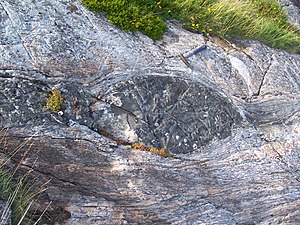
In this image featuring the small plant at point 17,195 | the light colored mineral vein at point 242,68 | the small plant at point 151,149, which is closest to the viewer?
the small plant at point 17,195

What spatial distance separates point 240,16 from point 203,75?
307cm

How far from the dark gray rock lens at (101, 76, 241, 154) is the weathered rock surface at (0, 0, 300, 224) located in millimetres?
22

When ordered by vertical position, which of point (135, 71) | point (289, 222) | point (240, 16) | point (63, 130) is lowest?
point (289, 222)

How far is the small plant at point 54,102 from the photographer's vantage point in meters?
7.29

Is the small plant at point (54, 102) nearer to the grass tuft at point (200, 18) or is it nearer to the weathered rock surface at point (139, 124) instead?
the weathered rock surface at point (139, 124)

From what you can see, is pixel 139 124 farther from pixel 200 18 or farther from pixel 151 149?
pixel 200 18

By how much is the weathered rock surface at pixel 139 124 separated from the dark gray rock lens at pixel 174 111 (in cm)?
2

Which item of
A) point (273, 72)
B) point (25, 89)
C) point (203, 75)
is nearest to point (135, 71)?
point (203, 75)

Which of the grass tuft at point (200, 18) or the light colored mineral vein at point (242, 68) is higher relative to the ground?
the grass tuft at point (200, 18)

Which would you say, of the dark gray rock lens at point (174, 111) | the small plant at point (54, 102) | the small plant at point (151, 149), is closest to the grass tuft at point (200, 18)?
the dark gray rock lens at point (174, 111)

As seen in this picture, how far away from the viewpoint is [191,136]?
825 cm

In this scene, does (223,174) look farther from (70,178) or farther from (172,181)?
(70,178)

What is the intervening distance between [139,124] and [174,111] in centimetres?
88

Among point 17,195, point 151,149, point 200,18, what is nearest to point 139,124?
point 151,149
